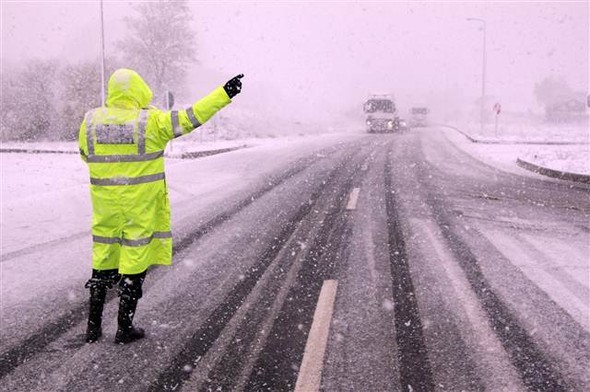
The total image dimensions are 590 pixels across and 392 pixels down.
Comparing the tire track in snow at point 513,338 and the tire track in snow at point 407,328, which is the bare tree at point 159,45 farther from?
the tire track in snow at point 513,338

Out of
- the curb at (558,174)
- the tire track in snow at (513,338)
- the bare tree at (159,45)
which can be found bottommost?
the tire track in snow at (513,338)

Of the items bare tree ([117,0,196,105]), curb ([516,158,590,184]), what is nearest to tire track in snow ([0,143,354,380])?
curb ([516,158,590,184])

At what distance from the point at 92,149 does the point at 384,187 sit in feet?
26.0

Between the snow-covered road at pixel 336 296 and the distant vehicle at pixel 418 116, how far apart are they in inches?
1735

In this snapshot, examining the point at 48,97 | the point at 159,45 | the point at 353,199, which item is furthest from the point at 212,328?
the point at 159,45

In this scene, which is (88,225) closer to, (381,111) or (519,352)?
(519,352)

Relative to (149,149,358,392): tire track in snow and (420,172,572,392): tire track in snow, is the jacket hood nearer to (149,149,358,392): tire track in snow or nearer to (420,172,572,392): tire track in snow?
(149,149,358,392): tire track in snow

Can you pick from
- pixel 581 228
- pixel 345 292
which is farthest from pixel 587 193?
pixel 345 292

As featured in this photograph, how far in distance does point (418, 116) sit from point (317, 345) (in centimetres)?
5225

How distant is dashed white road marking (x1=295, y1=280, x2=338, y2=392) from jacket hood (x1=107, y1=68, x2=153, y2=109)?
220cm

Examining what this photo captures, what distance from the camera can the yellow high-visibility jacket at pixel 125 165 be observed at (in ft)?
11.7

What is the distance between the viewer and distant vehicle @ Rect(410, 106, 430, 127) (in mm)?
52566

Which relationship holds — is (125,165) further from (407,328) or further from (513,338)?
(513,338)

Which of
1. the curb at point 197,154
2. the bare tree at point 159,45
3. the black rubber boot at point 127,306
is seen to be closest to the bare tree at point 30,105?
the bare tree at point 159,45
